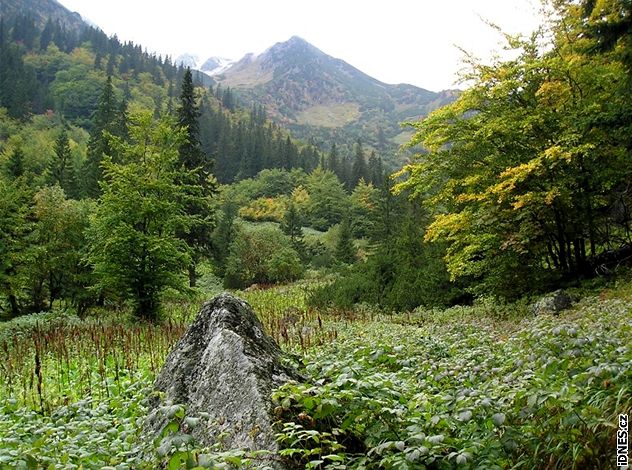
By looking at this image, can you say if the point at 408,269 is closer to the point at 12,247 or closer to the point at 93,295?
the point at 93,295

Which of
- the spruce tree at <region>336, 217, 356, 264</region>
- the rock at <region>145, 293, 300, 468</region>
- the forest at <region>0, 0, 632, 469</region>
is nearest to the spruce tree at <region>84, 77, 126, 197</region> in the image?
the forest at <region>0, 0, 632, 469</region>

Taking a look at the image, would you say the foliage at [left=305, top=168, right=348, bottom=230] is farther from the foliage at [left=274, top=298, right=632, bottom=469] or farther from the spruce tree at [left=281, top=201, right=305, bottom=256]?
the foliage at [left=274, top=298, right=632, bottom=469]

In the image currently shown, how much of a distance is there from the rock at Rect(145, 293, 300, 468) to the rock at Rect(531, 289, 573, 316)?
753cm

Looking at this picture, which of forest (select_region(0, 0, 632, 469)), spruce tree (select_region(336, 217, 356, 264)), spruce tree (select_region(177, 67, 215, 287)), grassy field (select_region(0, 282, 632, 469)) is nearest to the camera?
grassy field (select_region(0, 282, 632, 469))

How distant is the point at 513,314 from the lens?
10.6 m

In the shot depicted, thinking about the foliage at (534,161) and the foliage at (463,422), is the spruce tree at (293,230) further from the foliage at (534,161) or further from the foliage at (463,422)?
the foliage at (463,422)

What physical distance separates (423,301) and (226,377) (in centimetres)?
1284

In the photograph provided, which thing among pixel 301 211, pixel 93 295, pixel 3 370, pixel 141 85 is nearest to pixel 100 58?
pixel 141 85

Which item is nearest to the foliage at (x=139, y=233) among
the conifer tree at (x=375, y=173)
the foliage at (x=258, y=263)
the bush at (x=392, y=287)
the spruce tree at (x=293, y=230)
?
the bush at (x=392, y=287)

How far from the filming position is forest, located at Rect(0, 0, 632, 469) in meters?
2.62

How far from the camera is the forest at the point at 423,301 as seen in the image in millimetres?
2615

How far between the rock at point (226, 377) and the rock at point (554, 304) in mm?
7534

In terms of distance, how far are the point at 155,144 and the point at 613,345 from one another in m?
14.4

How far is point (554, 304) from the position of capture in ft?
31.3
